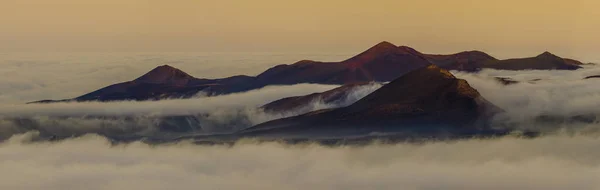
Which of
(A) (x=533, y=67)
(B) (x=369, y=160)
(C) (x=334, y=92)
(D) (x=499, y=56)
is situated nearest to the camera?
(D) (x=499, y=56)

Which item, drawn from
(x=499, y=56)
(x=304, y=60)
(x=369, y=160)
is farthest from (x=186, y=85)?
(x=499, y=56)

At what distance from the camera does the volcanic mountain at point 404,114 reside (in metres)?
17.9

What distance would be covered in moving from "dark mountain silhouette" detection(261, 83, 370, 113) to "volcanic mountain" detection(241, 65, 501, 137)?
0.49 metres

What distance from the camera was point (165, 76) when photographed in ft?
50.2

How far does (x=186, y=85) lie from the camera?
1672 centimetres

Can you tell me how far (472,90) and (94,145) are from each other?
11.8 m

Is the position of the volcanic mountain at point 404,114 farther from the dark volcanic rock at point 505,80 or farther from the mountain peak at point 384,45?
the mountain peak at point 384,45

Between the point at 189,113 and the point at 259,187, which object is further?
the point at 189,113

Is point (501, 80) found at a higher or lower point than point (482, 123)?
higher

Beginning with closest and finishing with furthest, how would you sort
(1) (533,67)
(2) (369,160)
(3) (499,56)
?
(3) (499,56)
(1) (533,67)
(2) (369,160)

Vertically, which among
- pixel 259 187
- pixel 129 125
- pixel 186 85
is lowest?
pixel 259 187

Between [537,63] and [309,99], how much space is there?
7.30m

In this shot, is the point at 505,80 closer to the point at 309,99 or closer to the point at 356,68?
the point at 356,68

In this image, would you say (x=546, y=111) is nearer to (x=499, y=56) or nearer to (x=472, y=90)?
(x=472, y=90)
